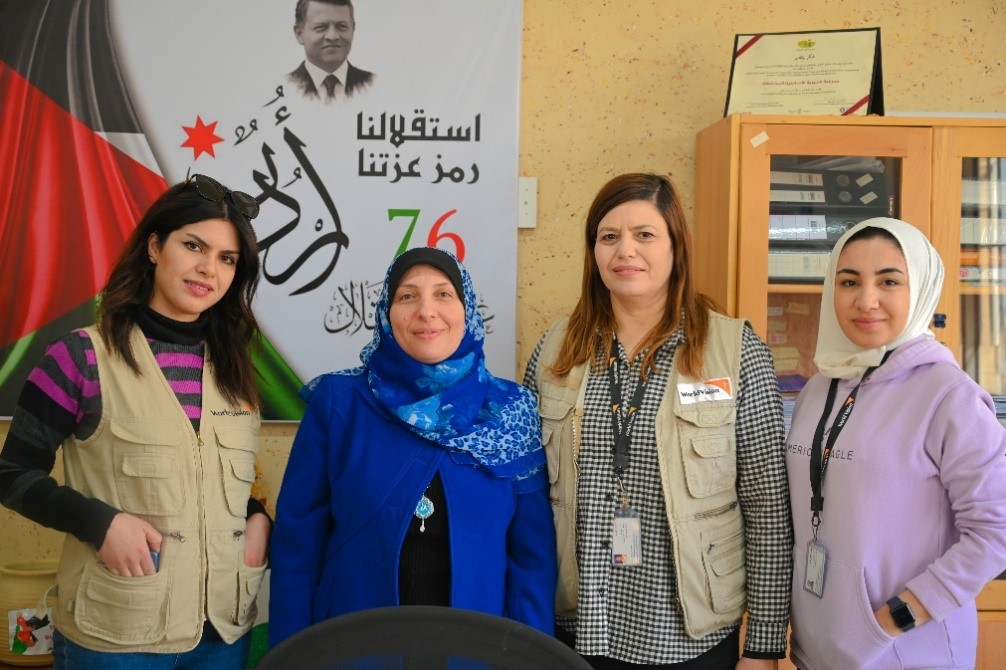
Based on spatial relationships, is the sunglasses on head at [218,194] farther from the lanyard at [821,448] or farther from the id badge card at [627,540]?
the lanyard at [821,448]

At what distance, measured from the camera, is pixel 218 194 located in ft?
5.57

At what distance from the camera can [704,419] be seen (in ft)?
5.36

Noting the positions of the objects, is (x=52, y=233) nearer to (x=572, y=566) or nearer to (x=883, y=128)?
(x=572, y=566)

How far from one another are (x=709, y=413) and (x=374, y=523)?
68 cm

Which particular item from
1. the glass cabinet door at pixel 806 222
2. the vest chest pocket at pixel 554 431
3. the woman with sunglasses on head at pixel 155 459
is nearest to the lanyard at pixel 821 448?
the vest chest pocket at pixel 554 431

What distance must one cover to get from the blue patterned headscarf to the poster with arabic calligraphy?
107cm

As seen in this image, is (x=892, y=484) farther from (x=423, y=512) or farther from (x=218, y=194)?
(x=218, y=194)

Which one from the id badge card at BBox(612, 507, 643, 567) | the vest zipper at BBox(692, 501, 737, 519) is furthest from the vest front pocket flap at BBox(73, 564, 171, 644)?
the vest zipper at BBox(692, 501, 737, 519)

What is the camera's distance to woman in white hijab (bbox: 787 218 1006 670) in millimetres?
1440

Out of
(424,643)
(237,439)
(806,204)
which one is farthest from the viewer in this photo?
(806,204)

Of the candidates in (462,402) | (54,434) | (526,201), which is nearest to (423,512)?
(462,402)

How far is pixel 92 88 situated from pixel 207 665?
77.8 inches

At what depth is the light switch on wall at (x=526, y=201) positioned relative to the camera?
8.98 ft

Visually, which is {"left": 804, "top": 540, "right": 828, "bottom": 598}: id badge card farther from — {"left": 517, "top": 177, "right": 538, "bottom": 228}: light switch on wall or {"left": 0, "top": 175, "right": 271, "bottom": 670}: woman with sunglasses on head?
{"left": 517, "top": 177, "right": 538, "bottom": 228}: light switch on wall
